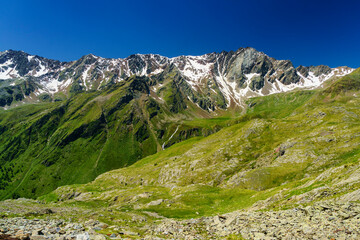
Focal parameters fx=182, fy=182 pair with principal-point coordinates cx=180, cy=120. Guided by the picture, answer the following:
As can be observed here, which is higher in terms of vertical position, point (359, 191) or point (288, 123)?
point (288, 123)

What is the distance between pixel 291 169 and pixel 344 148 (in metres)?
19.3

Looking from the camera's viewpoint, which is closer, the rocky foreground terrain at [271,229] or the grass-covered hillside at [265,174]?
the rocky foreground terrain at [271,229]

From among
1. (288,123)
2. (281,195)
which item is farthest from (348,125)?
(281,195)

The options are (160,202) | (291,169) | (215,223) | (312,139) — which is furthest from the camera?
(312,139)

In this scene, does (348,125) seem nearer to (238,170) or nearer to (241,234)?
(238,170)

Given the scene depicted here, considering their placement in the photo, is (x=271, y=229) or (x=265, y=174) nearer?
(x=271, y=229)

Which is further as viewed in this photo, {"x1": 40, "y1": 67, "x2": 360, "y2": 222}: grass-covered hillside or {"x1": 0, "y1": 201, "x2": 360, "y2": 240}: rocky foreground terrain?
{"x1": 40, "y1": 67, "x2": 360, "y2": 222}: grass-covered hillside

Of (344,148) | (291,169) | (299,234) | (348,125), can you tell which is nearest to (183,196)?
(291,169)

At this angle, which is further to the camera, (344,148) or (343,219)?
(344,148)

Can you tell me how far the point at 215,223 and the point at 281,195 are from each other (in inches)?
750

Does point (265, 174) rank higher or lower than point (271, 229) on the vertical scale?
lower

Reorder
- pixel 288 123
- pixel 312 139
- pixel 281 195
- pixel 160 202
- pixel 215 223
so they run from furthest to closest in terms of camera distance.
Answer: pixel 288 123, pixel 312 139, pixel 160 202, pixel 281 195, pixel 215 223

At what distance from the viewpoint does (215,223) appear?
2327cm

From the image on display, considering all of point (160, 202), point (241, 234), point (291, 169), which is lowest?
point (160, 202)
